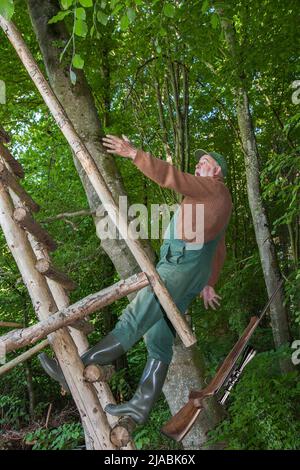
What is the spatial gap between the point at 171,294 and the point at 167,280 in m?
0.08

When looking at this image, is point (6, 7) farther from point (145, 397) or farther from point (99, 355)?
point (145, 397)

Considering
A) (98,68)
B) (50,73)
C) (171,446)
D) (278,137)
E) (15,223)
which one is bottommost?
(171,446)

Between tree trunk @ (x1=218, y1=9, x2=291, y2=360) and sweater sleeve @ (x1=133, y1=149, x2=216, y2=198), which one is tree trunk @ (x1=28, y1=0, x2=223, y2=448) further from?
tree trunk @ (x1=218, y1=9, x2=291, y2=360)

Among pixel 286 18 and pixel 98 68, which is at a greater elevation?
pixel 98 68

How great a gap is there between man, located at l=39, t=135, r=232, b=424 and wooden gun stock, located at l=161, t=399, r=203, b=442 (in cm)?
13

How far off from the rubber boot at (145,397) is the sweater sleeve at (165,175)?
36.1 inches

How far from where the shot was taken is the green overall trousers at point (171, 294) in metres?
2.23

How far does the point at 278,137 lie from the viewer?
684 cm

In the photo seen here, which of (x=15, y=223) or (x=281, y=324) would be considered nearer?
(x=15, y=223)

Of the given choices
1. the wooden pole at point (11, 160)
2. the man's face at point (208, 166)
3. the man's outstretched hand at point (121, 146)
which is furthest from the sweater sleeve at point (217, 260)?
the wooden pole at point (11, 160)

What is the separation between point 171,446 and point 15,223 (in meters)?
2.58

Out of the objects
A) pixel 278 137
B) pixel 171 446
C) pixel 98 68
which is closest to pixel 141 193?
pixel 98 68

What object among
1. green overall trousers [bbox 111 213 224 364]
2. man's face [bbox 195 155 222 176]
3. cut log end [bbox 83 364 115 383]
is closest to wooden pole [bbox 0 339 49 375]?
cut log end [bbox 83 364 115 383]
